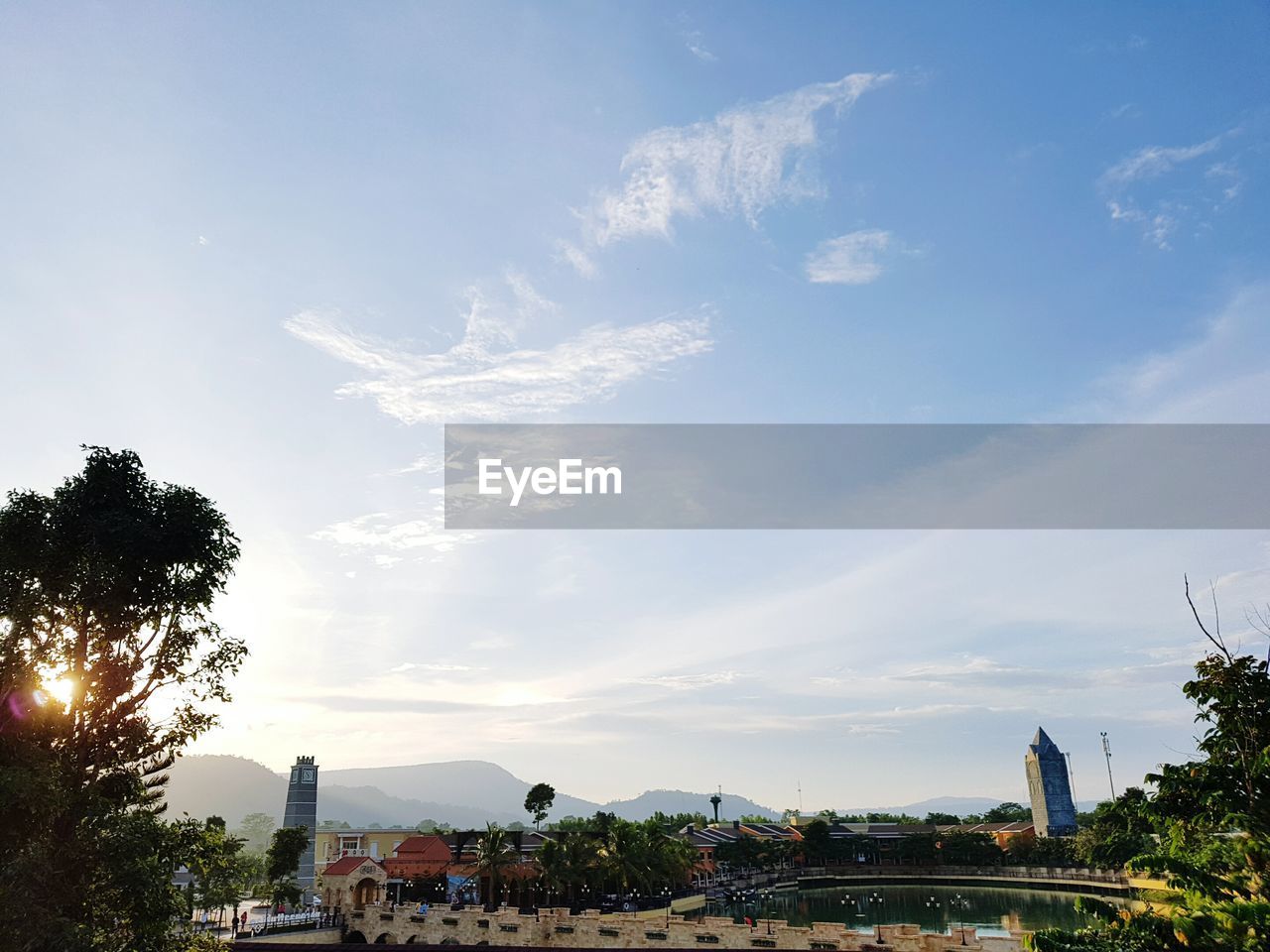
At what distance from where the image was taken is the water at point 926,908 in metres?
63.1

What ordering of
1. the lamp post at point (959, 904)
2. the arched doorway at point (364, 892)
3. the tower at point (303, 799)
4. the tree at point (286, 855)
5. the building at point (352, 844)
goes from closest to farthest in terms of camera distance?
the arched doorway at point (364, 892), the tree at point (286, 855), the lamp post at point (959, 904), the building at point (352, 844), the tower at point (303, 799)

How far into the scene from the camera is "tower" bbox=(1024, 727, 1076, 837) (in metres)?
117

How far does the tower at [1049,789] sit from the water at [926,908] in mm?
36634

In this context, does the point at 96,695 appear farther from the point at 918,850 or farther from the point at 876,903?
the point at 918,850

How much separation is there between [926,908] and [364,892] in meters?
52.3

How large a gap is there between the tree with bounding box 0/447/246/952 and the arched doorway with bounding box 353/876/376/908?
3058 cm

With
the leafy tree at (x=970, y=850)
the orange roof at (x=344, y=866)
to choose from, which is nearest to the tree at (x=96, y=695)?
the orange roof at (x=344, y=866)

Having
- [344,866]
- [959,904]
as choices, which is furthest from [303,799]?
[959,904]

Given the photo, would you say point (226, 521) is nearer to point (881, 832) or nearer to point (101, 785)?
point (101, 785)

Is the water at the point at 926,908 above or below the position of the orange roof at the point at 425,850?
below

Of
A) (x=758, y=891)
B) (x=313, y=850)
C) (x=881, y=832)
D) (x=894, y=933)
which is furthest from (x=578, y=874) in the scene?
(x=881, y=832)

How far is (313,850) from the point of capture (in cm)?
8625

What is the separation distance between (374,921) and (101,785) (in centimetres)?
3234

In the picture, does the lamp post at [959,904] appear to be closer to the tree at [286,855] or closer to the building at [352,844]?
the building at [352,844]
